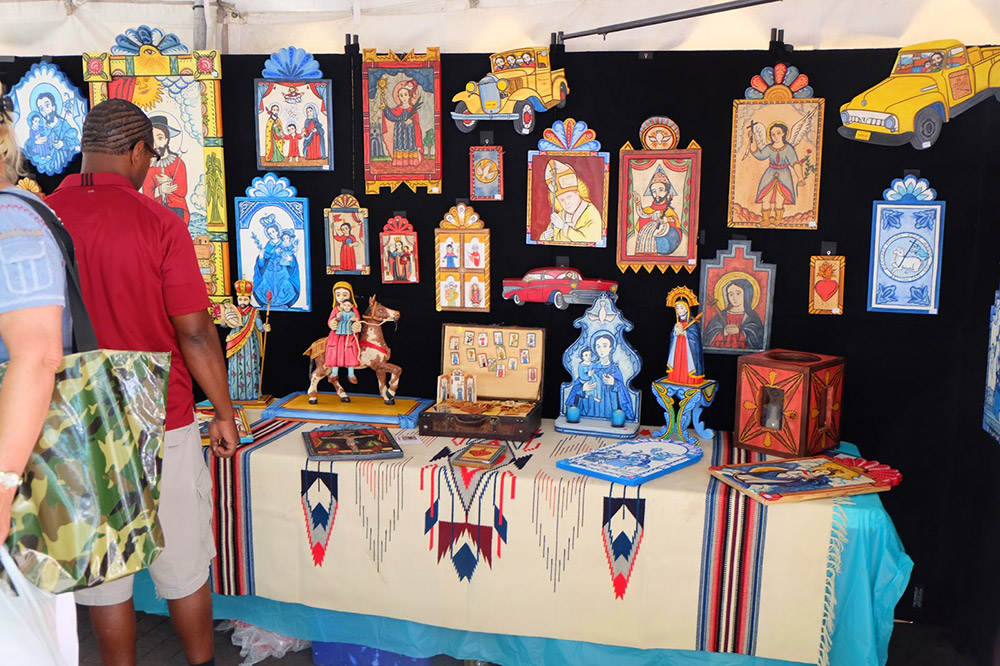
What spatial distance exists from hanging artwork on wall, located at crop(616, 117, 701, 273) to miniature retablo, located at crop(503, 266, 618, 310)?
128mm

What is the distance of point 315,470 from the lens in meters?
2.67

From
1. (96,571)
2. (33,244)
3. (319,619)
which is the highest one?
(33,244)

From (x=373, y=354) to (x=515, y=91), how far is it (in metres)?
1.07

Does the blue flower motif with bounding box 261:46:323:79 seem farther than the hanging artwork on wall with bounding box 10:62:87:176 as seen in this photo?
No

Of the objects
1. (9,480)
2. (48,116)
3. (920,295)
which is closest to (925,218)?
(920,295)

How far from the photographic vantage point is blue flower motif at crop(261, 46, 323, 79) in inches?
126

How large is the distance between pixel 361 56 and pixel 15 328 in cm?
212

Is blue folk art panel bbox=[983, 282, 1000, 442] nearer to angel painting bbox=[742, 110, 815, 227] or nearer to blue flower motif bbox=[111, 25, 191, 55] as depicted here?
angel painting bbox=[742, 110, 815, 227]

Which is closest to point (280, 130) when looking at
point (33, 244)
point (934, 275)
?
point (33, 244)

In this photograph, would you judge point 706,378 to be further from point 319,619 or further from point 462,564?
point 319,619

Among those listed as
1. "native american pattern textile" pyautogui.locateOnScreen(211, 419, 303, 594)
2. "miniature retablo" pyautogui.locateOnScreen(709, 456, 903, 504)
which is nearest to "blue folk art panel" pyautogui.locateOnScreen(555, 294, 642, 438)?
"miniature retablo" pyautogui.locateOnScreen(709, 456, 903, 504)

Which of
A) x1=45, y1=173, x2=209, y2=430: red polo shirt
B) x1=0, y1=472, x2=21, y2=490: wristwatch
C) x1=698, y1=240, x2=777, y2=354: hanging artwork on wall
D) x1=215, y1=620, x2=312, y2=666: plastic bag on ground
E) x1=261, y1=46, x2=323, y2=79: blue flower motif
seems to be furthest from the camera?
x1=261, y1=46, x2=323, y2=79: blue flower motif

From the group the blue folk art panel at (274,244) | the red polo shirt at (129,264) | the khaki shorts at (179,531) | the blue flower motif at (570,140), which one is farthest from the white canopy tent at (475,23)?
the khaki shorts at (179,531)

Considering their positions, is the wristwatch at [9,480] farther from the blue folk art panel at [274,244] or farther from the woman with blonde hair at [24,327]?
the blue folk art panel at [274,244]
